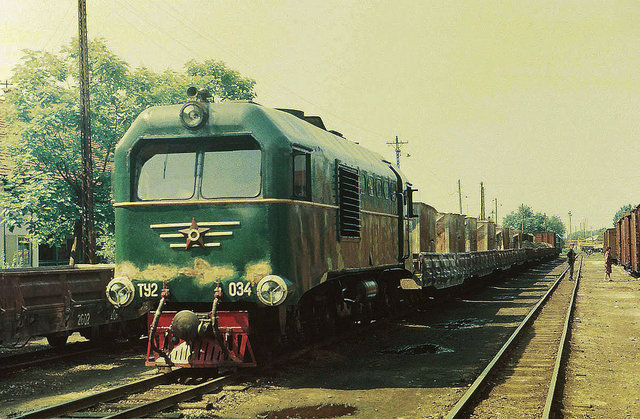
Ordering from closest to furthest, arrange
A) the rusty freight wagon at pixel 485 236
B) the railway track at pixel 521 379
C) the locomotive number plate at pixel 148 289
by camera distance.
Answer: the railway track at pixel 521 379, the locomotive number plate at pixel 148 289, the rusty freight wagon at pixel 485 236

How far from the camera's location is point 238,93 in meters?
33.1

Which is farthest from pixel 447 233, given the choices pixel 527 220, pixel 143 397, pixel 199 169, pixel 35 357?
pixel 527 220

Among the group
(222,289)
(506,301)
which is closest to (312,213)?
(222,289)

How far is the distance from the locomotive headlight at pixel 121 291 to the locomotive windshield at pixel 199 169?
116 cm

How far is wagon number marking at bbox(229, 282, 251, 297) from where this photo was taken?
30.5ft

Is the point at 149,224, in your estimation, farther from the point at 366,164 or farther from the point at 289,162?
the point at 366,164

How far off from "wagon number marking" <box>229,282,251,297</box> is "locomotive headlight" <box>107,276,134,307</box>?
1.42m

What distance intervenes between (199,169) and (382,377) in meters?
3.79

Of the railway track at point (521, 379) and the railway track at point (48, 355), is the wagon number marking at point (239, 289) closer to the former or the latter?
the railway track at point (521, 379)

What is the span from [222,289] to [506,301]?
54.1 feet

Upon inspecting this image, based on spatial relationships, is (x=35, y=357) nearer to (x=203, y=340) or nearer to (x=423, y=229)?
(x=203, y=340)

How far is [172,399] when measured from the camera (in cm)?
812

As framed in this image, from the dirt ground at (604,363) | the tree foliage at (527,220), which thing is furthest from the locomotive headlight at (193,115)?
the tree foliage at (527,220)

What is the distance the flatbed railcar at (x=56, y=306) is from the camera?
35.6 ft
